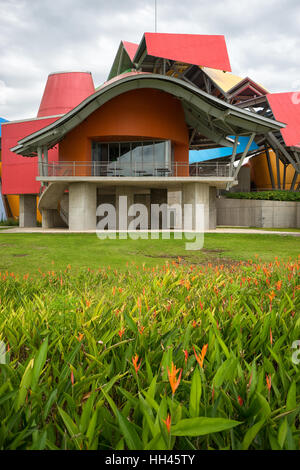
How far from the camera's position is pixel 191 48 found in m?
29.4

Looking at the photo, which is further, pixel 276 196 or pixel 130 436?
pixel 276 196

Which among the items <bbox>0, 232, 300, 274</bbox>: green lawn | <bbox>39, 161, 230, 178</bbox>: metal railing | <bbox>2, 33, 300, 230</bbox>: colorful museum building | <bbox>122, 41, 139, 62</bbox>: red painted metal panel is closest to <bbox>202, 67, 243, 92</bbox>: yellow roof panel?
<bbox>122, 41, 139, 62</bbox>: red painted metal panel

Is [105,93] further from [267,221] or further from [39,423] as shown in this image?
[39,423]

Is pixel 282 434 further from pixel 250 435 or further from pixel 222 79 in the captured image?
pixel 222 79

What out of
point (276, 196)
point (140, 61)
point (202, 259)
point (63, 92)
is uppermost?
point (140, 61)

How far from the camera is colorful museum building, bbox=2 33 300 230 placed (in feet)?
85.4

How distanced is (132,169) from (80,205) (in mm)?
4872

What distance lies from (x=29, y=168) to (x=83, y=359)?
3507cm

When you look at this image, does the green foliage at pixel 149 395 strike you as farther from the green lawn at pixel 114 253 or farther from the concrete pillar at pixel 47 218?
the concrete pillar at pixel 47 218

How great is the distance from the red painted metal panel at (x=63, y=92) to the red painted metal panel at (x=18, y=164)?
288 centimetres

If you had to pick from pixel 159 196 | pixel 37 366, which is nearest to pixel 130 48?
pixel 159 196

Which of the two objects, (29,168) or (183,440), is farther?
(29,168)
